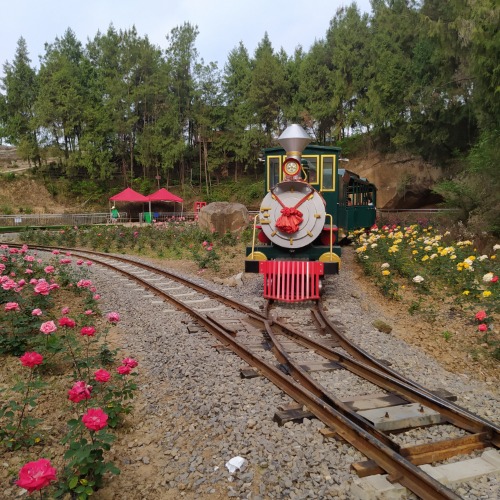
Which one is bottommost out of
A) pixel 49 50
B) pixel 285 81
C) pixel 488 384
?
pixel 488 384

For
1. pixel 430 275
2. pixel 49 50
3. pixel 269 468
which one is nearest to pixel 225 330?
pixel 269 468

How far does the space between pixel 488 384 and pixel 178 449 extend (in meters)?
3.47

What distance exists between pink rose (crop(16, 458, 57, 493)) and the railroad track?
1960 millimetres

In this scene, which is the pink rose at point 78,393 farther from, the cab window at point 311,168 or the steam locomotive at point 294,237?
the cab window at point 311,168

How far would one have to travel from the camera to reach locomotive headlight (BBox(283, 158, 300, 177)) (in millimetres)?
8180

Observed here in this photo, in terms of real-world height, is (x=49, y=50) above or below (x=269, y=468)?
above

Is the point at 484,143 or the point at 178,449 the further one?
the point at 484,143

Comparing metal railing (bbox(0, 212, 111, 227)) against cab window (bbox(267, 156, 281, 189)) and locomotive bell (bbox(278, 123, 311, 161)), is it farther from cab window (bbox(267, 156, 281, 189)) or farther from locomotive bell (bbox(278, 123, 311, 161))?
locomotive bell (bbox(278, 123, 311, 161))

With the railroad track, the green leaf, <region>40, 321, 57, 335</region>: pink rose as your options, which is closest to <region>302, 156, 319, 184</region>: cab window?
the railroad track

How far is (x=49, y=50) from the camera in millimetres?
44031

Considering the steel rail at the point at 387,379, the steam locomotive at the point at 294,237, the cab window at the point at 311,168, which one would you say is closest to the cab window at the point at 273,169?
the cab window at the point at 311,168

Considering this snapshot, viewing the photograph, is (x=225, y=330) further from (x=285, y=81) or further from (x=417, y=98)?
(x=285, y=81)

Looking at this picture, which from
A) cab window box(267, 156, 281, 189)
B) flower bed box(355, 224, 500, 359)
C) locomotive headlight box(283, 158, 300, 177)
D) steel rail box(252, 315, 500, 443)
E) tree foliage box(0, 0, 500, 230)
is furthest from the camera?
tree foliage box(0, 0, 500, 230)

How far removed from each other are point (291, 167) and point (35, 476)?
6.87 metres
